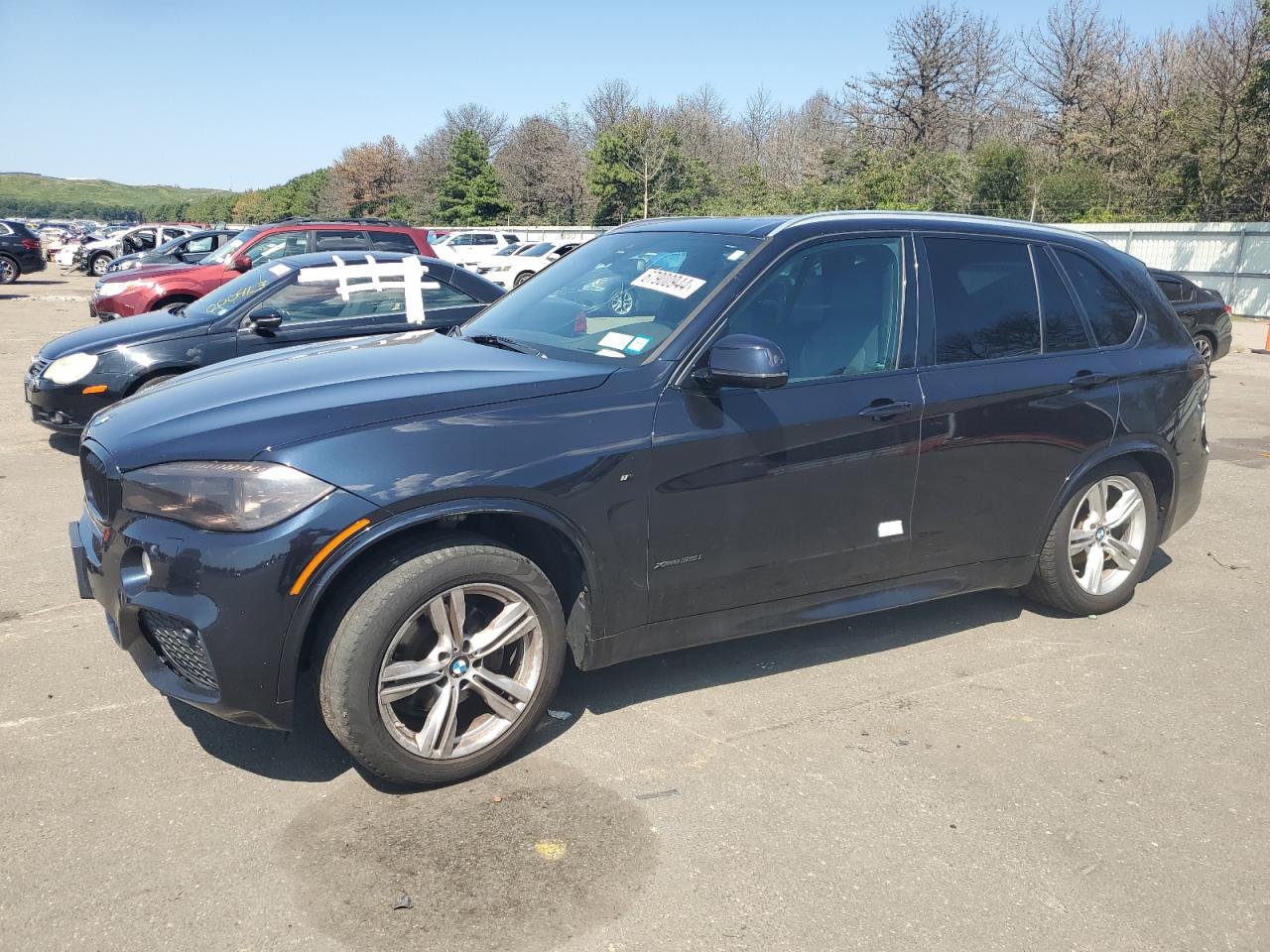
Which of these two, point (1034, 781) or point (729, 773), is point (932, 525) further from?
point (729, 773)

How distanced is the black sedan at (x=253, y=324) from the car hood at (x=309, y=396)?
386 centimetres

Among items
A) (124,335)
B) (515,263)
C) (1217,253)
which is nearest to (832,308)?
(124,335)

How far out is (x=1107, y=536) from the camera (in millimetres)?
5098

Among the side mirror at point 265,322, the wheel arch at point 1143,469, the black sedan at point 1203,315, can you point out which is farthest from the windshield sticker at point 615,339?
the black sedan at point 1203,315

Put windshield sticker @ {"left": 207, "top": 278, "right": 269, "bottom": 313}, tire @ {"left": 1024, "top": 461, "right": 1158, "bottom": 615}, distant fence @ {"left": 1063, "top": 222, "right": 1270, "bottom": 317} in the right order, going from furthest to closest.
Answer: distant fence @ {"left": 1063, "top": 222, "right": 1270, "bottom": 317}, windshield sticker @ {"left": 207, "top": 278, "right": 269, "bottom": 313}, tire @ {"left": 1024, "top": 461, "right": 1158, "bottom": 615}

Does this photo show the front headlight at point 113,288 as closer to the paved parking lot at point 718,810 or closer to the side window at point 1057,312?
the paved parking lot at point 718,810

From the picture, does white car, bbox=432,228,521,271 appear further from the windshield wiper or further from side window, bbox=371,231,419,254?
the windshield wiper

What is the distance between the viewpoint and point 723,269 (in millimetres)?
4066

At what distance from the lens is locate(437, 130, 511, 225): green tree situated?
187ft

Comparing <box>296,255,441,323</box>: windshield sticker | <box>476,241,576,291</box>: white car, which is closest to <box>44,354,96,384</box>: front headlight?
<box>296,255,441,323</box>: windshield sticker

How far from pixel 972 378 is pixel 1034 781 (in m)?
1.68

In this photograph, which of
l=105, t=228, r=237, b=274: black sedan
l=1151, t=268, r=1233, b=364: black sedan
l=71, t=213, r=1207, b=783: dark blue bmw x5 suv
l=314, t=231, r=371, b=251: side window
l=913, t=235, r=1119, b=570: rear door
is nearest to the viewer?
l=71, t=213, r=1207, b=783: dark blue bmw x5 suv

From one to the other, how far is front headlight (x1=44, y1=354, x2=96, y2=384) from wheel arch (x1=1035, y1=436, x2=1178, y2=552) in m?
6.76

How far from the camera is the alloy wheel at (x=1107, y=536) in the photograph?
499 cm
